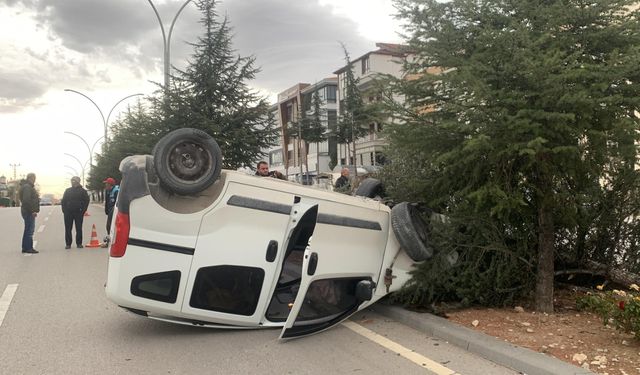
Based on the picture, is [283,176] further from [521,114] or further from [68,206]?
[68,206]

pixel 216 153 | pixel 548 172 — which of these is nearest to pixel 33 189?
pixel 216 153

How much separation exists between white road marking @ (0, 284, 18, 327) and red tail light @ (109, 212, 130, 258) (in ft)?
8.30

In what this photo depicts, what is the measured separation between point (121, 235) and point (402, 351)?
2.64 metres

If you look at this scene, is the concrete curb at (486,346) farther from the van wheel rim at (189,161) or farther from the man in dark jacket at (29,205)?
the man in dark jacket at (29,205)

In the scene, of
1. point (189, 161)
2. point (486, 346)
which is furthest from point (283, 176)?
point (486, 346)

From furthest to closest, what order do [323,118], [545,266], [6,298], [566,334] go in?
[323,118] < [6,298] < [545,266] < [566,334]

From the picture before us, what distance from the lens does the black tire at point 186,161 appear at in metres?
4.63

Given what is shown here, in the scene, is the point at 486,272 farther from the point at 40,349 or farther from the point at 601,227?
the point at 40,349

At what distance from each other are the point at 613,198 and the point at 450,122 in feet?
8.56

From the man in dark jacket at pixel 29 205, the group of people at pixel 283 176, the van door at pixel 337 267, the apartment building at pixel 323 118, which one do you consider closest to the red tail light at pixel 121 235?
the van door at pixel 337 267

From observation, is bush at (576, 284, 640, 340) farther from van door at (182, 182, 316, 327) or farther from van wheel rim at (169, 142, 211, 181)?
van wheel rim at (169, 142, 211, 181)

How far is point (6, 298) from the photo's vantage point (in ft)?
23.6

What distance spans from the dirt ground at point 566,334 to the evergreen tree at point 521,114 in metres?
0.33

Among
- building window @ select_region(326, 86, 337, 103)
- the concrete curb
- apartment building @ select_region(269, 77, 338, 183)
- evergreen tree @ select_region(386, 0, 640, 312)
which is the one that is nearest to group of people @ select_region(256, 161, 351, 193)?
evergreen tree @ select_region(386, 0, 640, 312)
